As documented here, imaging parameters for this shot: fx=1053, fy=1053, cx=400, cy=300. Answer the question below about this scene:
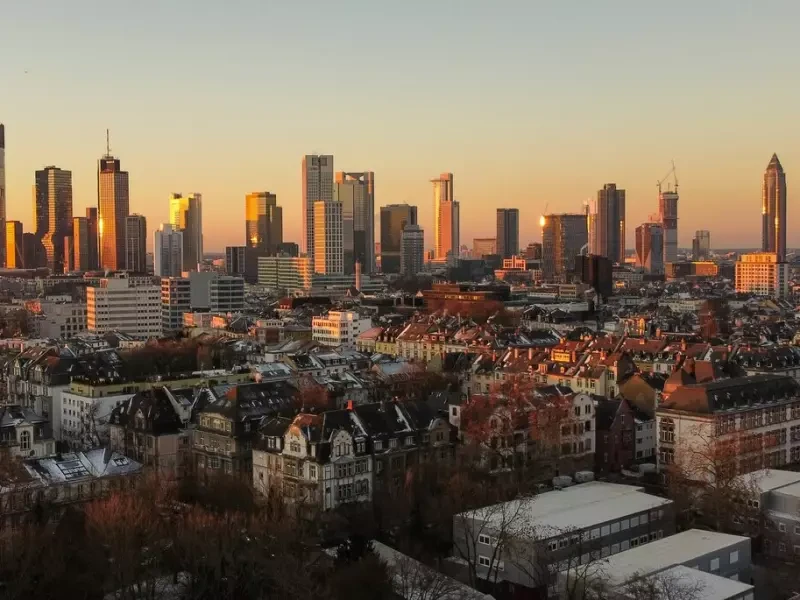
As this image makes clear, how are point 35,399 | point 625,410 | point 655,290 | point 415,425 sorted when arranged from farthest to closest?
point 655,290 < point 35,399 < point 625,410 < point 415,425

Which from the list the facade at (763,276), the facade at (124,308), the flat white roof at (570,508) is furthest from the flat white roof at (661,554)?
the facade at (763,276)

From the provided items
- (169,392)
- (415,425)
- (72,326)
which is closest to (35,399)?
(169,392)

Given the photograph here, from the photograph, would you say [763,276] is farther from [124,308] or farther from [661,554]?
[661,554]

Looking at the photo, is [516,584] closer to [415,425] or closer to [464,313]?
[415,425]

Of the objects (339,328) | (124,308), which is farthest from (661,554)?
(124,308)

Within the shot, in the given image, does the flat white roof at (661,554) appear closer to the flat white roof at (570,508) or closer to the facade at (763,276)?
the flat white roof at (570,508)

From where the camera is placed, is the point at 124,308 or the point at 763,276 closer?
the point at 124,308
